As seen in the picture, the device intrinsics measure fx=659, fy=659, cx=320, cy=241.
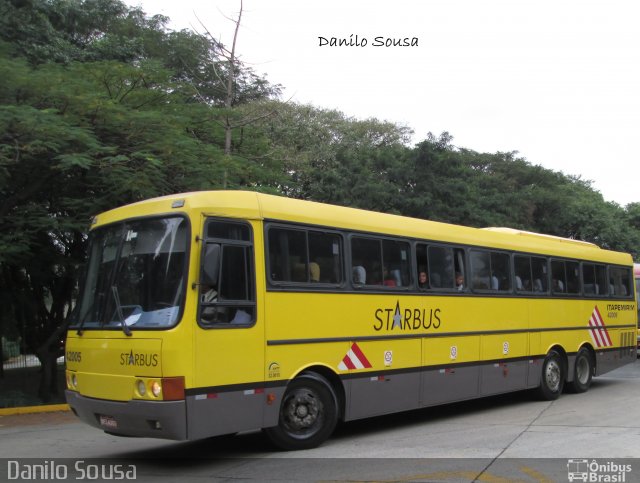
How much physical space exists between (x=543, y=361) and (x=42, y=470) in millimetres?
9030

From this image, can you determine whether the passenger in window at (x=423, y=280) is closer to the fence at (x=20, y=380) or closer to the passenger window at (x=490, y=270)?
the passenger window at (x=490, y=270)

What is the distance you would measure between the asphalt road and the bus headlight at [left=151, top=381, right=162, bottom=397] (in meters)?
0.89

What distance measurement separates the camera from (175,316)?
6.90 meters

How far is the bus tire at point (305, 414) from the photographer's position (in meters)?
7.93

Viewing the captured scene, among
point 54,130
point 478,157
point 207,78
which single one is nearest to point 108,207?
point 54,130

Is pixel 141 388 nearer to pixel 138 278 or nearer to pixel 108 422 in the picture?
pixel 108 422

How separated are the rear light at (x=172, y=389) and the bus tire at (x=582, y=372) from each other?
9452mm

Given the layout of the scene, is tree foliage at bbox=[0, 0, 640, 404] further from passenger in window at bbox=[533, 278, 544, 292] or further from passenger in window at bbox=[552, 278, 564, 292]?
passenger in window at bbox=[552, 278, 564, 292]

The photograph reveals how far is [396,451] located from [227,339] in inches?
99.3

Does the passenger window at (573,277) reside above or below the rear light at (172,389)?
above

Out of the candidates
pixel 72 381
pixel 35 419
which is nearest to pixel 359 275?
pixel 72 381

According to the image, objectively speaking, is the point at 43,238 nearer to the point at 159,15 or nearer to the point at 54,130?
the point at 54,130

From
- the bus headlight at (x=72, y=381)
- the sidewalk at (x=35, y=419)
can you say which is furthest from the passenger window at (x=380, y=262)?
the sidewalk at (x=35, y=419)

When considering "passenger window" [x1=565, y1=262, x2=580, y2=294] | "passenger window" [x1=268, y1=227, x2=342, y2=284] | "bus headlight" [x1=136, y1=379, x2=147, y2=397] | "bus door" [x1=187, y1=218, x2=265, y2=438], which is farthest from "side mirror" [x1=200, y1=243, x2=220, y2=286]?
"passenger window" [x1=565, y1=262, x2=580, y2=294]
